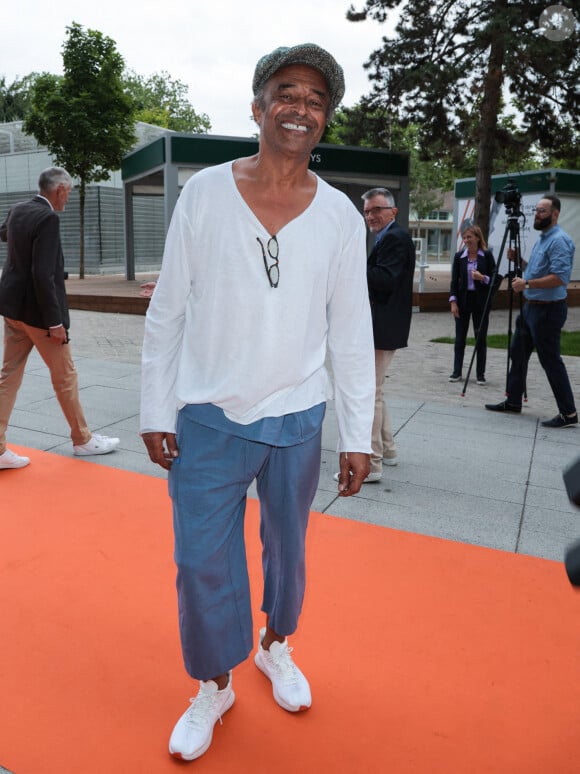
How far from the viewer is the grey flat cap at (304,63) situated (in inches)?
74.3

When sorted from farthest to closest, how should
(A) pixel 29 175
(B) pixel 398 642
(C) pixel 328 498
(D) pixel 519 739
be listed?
(A) pixel 29 175 → (C) pixel 328 498 → (B) pixel 398 642 → (D) pixel 519 739

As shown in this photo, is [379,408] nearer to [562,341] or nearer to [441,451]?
[441,451]

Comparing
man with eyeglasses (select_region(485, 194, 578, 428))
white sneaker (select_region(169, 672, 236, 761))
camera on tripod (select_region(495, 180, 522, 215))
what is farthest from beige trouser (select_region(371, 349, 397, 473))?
camera on tripod (select_region(495, 180, 522, 215))

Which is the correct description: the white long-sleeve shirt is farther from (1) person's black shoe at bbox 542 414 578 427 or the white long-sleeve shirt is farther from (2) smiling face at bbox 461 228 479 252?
(2) smiling face at bbox 461 228 479 252

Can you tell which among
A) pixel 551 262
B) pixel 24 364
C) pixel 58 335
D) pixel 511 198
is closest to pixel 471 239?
pixel 511 198

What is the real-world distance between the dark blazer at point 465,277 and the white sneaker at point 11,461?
5251mm

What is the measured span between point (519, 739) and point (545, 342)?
14.2ft

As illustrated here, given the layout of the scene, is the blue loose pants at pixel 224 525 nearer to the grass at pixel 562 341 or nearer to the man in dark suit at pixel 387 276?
the man in dark suit at pixel 387 276

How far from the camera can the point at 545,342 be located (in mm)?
5988

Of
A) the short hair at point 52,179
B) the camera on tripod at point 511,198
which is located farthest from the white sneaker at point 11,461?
the camera on tripod at point 511,198

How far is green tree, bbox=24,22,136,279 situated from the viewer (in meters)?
21.2

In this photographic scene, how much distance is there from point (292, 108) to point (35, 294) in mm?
2978

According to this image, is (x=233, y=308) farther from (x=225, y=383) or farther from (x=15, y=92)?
(x=15, y=92)

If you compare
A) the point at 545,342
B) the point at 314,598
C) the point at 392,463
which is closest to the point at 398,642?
the point at 314,598
